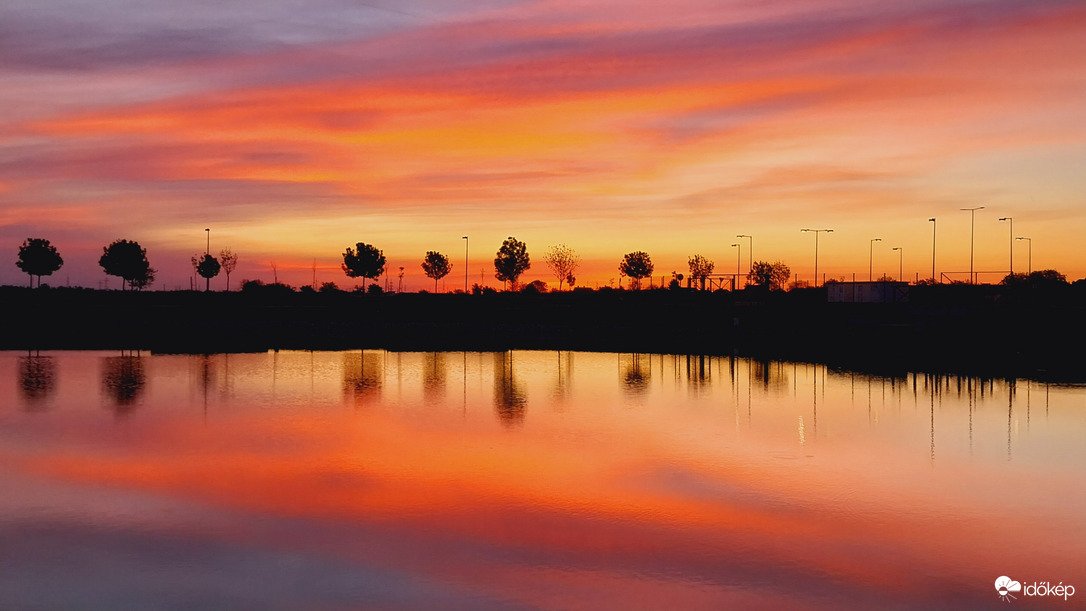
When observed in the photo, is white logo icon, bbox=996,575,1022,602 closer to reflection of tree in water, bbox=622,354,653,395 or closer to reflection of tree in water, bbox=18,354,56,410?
reflection of tree in water, bbox=622,354,653,395

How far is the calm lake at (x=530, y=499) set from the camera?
60.4 ft

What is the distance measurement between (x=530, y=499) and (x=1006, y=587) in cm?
1177

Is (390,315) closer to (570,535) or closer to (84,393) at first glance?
(84,393)

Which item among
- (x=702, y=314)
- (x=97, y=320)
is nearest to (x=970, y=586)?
(x=702, y=314)

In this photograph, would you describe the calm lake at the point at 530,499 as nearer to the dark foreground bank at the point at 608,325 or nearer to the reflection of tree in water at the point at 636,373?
the reflection of tree in water at the point at 636,373

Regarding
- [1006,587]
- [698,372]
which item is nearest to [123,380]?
[698,372]

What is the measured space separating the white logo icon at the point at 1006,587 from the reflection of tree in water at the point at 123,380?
3500 cm

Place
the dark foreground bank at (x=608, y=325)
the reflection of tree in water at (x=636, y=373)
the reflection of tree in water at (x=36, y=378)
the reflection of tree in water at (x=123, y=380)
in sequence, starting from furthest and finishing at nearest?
the dark foreground bank at (x=608, y=325)
the reflection of tree in water at (x=636, y=373)
the reflection of tree in water at (x=36, y=378)
the reflection of tree in water at (x=123, y=380)

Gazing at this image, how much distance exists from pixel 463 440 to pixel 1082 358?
6832 cm

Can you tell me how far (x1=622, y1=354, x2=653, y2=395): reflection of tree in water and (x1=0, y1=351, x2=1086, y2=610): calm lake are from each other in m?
3.98

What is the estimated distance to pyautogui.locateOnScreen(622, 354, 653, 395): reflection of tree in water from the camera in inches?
2136

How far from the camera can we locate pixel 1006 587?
61.9ft

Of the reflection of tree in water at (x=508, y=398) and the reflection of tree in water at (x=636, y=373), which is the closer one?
the reflection of tree in water at (x=508, y=398)

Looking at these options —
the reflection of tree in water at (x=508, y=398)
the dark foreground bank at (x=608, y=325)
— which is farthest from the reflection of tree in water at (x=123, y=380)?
the reflection of tree in water at (x=508, y=398)
